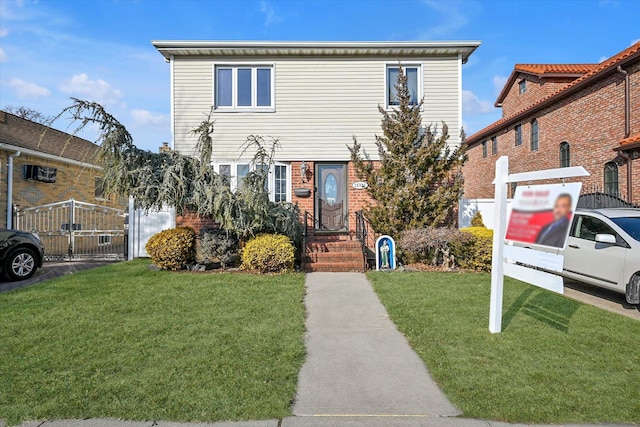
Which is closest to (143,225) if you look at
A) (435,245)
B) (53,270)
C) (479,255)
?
(53,270)

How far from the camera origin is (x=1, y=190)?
11062 mm

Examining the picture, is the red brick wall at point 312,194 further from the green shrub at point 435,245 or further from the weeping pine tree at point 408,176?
the green shrub at point 435,245

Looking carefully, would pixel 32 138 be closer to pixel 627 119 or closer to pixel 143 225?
pixel 143 225

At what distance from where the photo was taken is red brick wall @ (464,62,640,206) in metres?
12.5

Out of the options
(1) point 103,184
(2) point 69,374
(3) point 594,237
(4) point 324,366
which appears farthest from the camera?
(1) point 103,184

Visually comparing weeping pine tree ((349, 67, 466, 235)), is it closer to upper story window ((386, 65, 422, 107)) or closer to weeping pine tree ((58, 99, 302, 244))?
upper story window ((386, 65, 422, 107))

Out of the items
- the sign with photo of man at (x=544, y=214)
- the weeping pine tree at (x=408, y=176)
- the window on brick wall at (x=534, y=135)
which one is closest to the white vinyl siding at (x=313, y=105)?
the weeping pine tree at (x=408, y=176)

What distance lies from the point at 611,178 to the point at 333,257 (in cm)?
1204

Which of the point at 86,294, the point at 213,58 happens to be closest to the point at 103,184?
the point at 86,294

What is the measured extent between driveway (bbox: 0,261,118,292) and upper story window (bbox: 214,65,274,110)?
18.9 feet

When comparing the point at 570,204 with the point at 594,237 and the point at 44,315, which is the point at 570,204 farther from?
the point at 44,315

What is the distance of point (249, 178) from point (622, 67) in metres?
14.0

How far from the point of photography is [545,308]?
5516 millimetres

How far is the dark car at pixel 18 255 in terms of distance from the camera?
24.5ft
